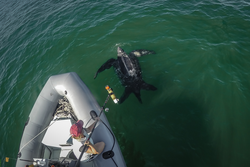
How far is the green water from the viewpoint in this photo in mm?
6262

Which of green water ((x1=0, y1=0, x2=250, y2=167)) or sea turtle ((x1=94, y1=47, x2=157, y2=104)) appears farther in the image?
sea turtle ((x1=94, y1=47, x2=157, y2=104))

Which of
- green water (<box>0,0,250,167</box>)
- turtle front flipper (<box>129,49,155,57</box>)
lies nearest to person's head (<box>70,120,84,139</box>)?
green water (<box>0,0,250,167</box>)

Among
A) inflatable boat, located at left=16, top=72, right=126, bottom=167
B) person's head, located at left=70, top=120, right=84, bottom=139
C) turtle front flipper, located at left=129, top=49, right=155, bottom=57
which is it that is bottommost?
inflatable boat, located at left=16, top=72, right=126, bottom=167

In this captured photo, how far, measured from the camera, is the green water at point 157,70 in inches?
247

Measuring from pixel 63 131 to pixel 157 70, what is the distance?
20.1ft

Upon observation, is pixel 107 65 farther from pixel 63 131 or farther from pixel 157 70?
pixel 63 131

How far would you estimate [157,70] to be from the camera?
352 inches

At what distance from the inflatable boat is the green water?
1.42 m

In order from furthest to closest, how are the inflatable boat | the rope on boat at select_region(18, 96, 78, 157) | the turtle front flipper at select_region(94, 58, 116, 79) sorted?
the turtle front flipper at select_region(94, 58, 116, 79) → the rope on boat at select_region(18, 96, 78, 157) → the inflatable boat

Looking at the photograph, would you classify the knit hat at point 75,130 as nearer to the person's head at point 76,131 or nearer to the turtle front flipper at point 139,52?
the person's head at point 76,131

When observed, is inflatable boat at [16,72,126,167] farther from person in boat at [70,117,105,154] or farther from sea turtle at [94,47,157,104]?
sea turtle at [94,47,157,104]

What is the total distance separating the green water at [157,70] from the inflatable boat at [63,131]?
1419mm

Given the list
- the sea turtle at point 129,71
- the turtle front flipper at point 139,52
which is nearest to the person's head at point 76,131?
the sea turtle at point 129,71

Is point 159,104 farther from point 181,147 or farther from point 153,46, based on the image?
point 153,46
